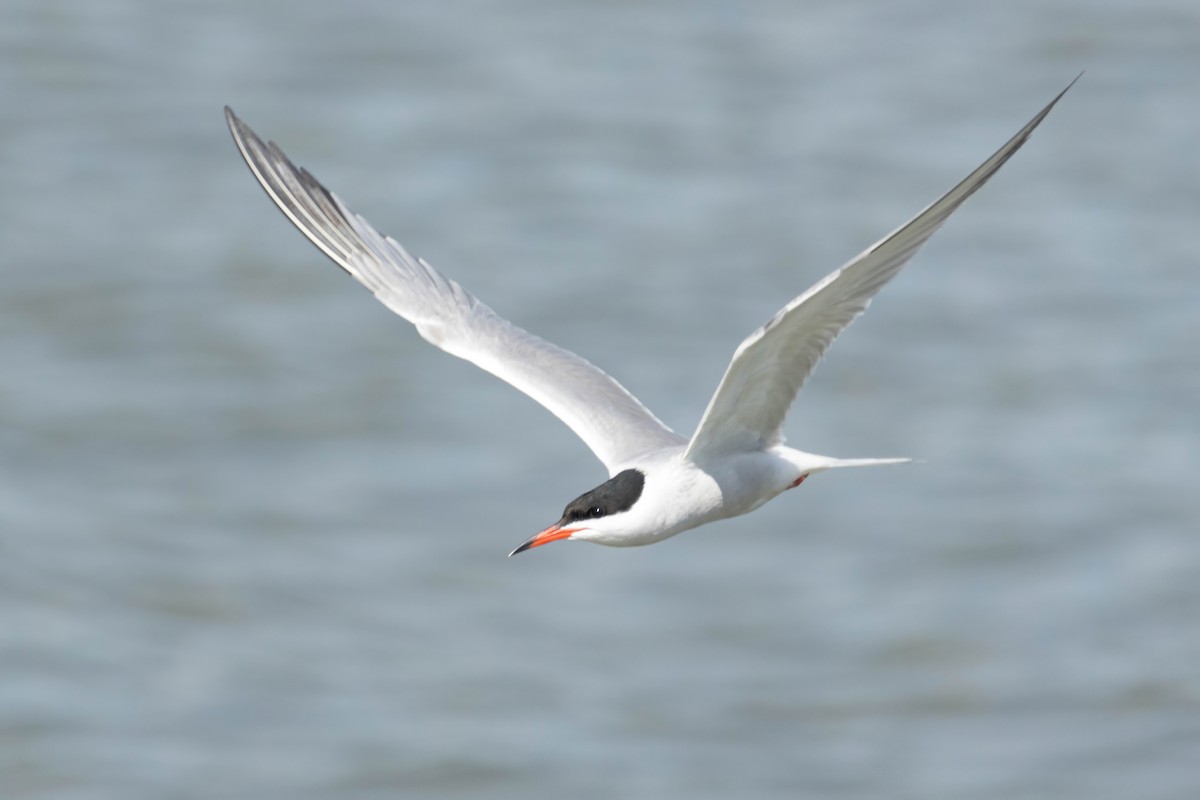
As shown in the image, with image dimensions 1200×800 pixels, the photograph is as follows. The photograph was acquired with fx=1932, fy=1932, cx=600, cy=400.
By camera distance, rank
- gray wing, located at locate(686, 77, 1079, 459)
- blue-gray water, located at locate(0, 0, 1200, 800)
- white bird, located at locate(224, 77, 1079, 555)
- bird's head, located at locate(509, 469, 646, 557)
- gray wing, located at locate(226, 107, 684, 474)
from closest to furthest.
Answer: gray wing, located at locate(686, 77, 1079, 459) < white bird, located at locate(224, 77, 1079, 555) < bird's head, located at locate(509, 469, 646, 557) < gray wing, located at locate(226, 107, 684, 474) < blue-gray water, located at locate(0, 0, 1200, 800)

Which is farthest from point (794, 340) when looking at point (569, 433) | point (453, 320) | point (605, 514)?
point (569, 433)

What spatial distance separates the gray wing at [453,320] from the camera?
7539 millimetres

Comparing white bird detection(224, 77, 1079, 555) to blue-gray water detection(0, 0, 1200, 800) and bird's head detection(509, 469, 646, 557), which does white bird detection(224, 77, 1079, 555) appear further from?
blue-gray water detection(0, 0, 1200, 800)

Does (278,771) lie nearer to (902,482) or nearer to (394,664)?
(394,664)

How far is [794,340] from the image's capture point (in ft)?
20.6

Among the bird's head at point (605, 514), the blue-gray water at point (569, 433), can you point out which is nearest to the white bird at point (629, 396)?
the bird's head at point (605, 514)

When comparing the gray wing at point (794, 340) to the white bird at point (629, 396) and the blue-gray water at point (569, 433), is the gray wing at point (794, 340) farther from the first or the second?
the blue-gray water at point (569, 433)

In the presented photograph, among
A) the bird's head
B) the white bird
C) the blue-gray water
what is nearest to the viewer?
the white bird

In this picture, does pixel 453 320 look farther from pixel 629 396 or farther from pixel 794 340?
pixel 794 340

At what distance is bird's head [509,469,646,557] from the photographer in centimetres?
644

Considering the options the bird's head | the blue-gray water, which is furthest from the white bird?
the blue-gray water

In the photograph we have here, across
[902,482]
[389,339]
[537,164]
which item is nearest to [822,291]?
[902,482]

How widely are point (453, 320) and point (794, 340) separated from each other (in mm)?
2196

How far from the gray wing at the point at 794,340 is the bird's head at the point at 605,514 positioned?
0.79 ft
